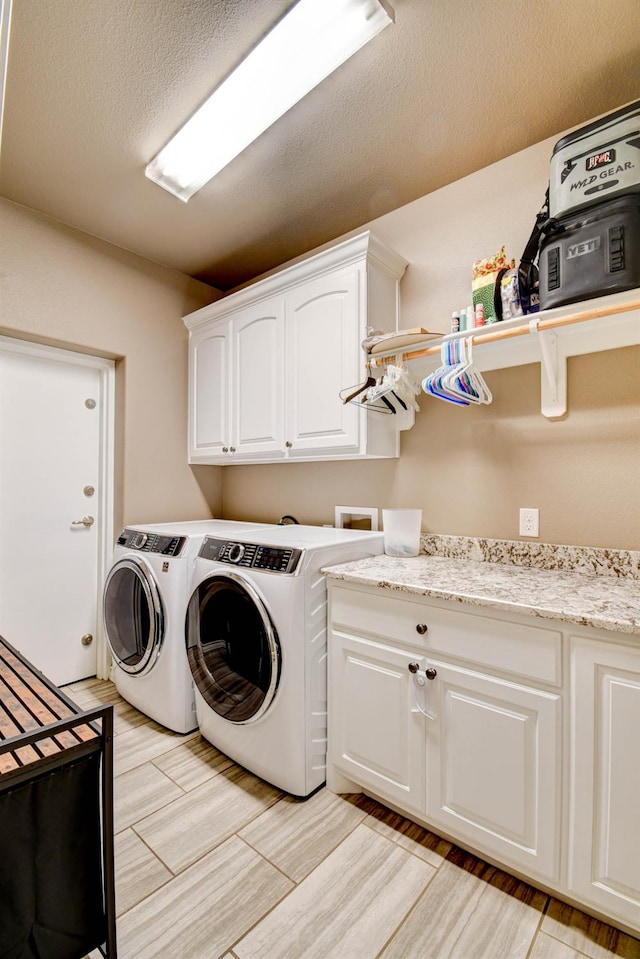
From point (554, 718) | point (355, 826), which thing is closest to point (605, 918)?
point (554, 718)

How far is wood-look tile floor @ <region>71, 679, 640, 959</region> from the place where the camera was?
1155 millimetres

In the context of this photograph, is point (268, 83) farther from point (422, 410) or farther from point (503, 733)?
point (503, 733)

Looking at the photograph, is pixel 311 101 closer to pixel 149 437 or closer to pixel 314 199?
pixel 314 199

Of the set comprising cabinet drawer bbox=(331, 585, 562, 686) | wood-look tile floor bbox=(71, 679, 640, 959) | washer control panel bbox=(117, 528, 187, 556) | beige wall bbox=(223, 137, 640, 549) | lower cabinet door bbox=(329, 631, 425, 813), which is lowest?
wood-look tile floor bbox=(71, 679, 640, 959)

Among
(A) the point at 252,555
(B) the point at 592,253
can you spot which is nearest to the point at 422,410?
(B) the point at 592,253

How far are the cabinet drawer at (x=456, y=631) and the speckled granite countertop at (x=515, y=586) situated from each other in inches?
1.9

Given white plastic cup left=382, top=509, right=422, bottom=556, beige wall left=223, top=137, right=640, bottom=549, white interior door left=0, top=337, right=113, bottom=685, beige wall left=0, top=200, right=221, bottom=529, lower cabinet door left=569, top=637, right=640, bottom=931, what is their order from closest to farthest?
1. lower cabinet door left=569, top=637, right=640, bottom=931
2. beige wall left=223, top=137, right=640, bottom=549
3. white plastic cup left=382, top=509, right=422, bottom=556
4. beige wall left=0, top=200, right=221, bottom=529
5. white interior door left=0, top=337, right=113, bottom=685

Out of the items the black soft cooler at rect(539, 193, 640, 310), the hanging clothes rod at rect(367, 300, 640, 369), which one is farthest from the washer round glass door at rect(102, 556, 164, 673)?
the black soft cooler at rect(539, 193, 640, 310)

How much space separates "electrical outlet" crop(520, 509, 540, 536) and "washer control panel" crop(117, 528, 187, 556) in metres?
1.52

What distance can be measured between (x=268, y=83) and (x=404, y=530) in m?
1.79

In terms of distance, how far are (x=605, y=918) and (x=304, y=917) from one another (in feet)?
2.63

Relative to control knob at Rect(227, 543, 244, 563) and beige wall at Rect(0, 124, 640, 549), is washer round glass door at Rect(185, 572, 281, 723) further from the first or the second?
beige wall at Rect(0, 124, 640, 549)

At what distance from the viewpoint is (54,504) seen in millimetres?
2631

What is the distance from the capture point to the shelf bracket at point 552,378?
167 cm
